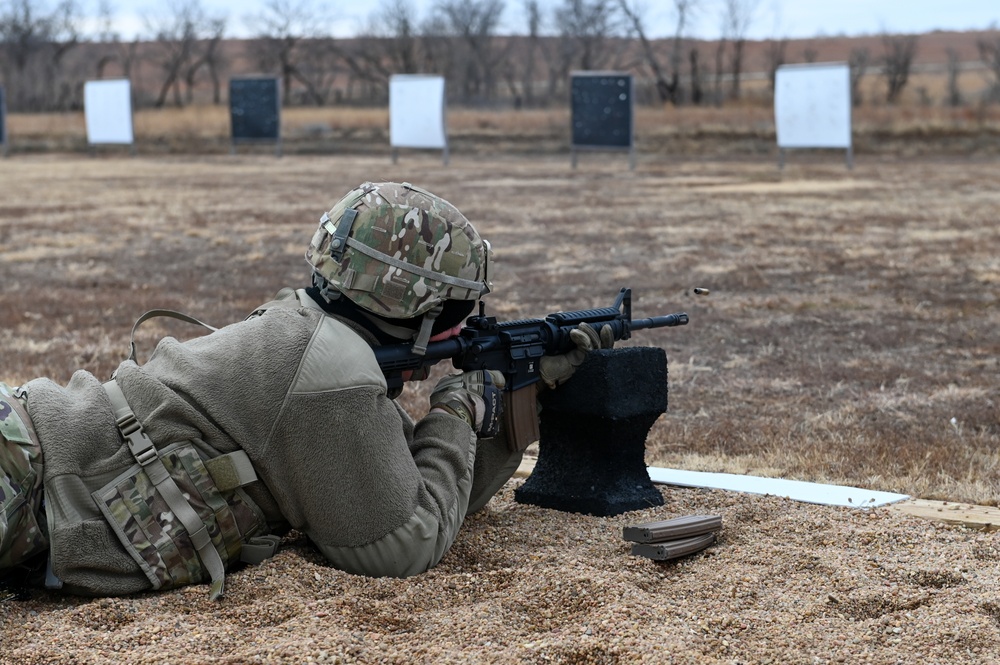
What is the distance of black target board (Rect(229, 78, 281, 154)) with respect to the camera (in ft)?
103

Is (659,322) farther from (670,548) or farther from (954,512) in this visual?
(954,512)

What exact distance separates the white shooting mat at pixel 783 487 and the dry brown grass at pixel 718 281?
260 mm

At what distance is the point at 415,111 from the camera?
→ 28656 millimetres

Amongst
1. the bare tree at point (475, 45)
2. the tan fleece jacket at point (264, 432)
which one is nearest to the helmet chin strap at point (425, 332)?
the tan fleece jacket at point (264, 432)

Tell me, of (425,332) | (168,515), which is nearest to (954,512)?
(425,332)

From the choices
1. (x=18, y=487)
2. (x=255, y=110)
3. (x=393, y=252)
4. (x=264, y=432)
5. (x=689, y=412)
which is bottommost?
(x=689, y=412)

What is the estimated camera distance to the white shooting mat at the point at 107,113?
109ft

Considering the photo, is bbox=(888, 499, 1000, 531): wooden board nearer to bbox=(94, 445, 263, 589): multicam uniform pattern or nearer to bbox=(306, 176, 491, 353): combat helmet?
bbox=(306, 176, 491, 353): combat helmet

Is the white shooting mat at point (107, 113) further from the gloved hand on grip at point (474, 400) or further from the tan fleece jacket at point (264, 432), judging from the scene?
the tan fleece jacket at point (264, 432)

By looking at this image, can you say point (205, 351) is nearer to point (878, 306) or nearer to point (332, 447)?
point (332, 447)

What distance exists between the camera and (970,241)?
12016 millimetres

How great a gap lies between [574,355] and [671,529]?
68 cm

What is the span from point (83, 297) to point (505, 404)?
6.79 m

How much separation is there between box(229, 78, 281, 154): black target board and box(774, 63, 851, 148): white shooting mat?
1365 cm
